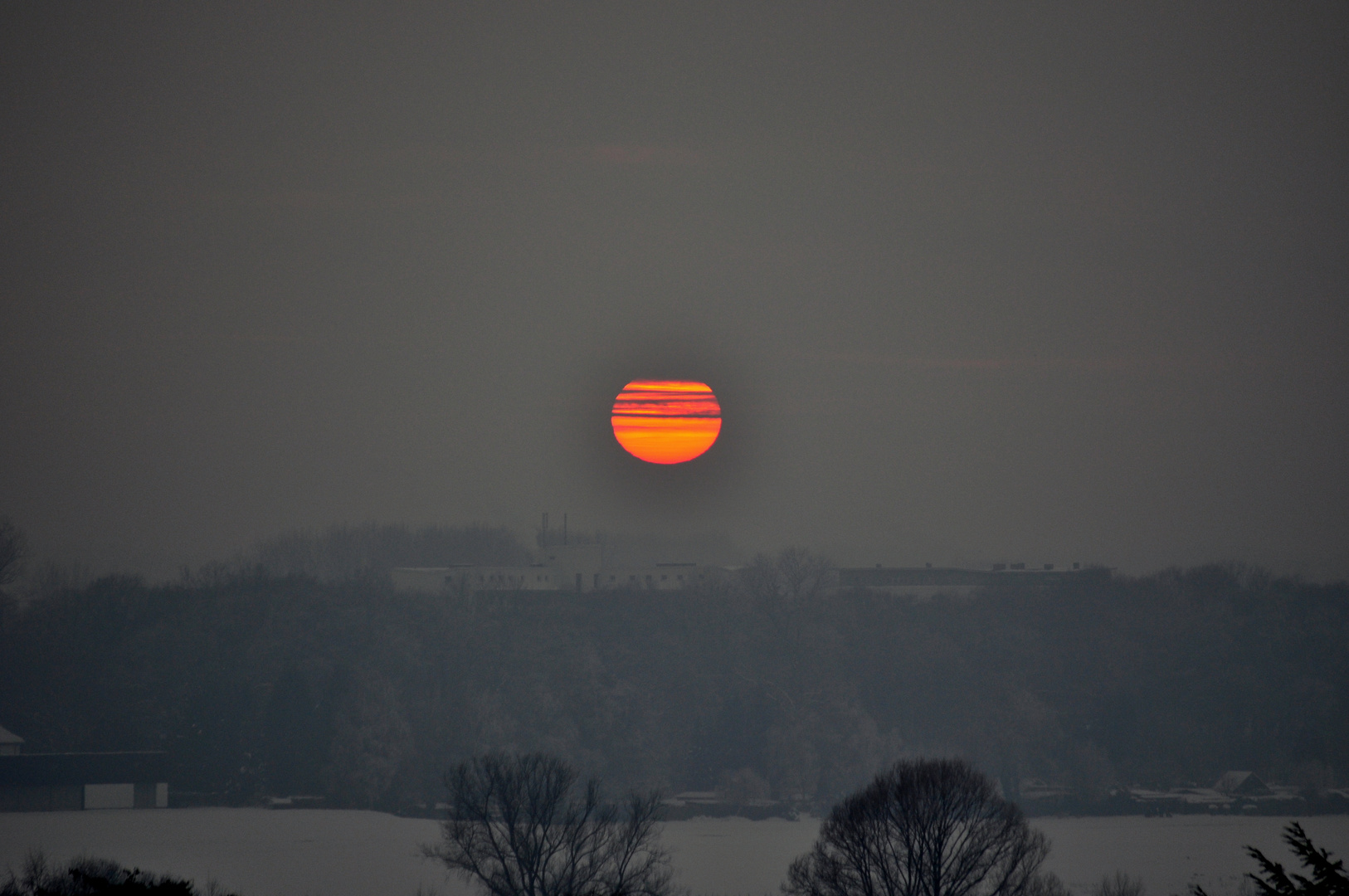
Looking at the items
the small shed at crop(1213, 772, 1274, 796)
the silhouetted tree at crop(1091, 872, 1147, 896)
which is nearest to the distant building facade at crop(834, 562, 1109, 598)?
the small shed at crop(1213, 772, 1274, 796)

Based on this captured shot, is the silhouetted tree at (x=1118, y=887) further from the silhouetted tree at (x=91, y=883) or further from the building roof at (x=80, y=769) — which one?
the building roof at (x=80, y=769)

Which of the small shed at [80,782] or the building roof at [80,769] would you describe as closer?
the small shed at [80,782]

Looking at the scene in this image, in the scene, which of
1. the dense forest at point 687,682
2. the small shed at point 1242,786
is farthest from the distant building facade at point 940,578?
the small shed at point 1242,786

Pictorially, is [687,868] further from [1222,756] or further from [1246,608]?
[1246,608]

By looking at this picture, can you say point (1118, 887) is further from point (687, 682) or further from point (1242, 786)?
point (687, 682)

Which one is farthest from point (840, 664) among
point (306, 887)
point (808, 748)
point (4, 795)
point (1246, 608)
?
point (306, 887)

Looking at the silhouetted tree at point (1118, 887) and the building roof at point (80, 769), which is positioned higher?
the building roof at point (80, 769)

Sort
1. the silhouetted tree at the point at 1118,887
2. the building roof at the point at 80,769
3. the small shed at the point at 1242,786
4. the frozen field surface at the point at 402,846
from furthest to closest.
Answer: the small shed at the point at 1242,786 → the building roof at the point at 80,769 → the frozen field surface at the point at 402,846 → the silhouetted tree at the point at 1118,887

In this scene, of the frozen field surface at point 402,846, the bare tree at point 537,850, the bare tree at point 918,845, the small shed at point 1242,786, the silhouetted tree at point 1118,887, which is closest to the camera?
the bare tree at point 918,845
